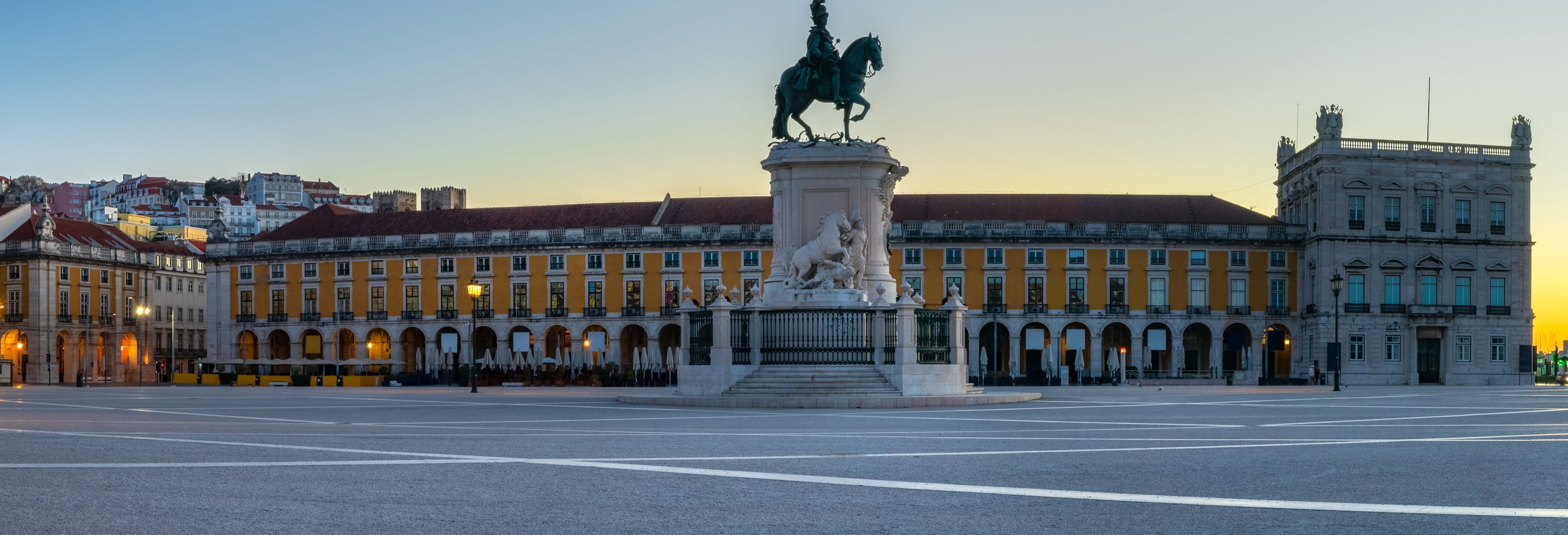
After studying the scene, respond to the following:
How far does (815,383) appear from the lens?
23.8 meters

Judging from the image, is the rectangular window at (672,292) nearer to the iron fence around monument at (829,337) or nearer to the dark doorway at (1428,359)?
the dark doorway at (1428,359)

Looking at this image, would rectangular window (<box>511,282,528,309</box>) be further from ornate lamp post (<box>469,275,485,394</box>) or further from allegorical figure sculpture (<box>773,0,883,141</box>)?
allegorical figure sculpture (<box>773,0,883,141</box>)

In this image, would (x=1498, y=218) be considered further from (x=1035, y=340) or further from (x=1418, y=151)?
(x=1035, y=340)

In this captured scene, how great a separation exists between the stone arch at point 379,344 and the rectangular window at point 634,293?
1198 cm

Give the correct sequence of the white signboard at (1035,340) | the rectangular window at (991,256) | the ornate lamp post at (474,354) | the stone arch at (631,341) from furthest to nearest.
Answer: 1. the stone arch at (631,341)
2. the rectangular window at (991,256)
3. the white signboard at (1035,340)
4. the ornate lamp post at (474,354)

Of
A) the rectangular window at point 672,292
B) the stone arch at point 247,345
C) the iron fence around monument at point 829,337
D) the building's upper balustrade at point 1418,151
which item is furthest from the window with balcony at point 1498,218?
the stone arch at point 247,345

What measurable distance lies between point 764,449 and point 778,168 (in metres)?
12.9

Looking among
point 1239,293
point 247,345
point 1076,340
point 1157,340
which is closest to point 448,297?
point 247,345

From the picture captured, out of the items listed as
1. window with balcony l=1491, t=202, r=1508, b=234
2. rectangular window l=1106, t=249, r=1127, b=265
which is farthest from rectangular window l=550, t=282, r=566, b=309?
window with balcony l=1491, t=202, r=1508, b=234

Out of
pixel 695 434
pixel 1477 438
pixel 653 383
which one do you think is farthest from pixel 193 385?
pixel 1477 438

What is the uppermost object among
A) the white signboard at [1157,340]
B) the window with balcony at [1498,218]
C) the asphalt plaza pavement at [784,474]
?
the window with balcony at [1498,218]

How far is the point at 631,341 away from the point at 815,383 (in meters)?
50.6

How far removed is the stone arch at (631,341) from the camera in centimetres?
7212

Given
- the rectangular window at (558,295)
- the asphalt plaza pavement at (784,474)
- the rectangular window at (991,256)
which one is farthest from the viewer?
the rectangular window at (558,295)
